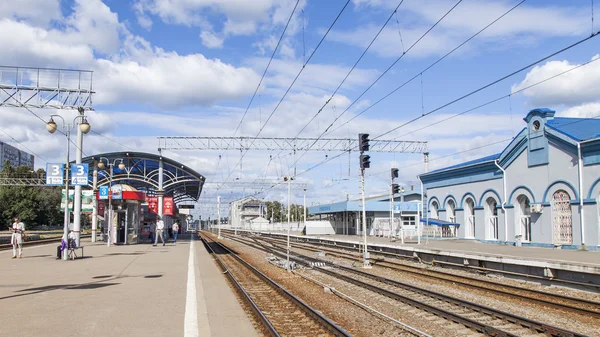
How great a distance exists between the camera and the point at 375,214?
5581 centimetres

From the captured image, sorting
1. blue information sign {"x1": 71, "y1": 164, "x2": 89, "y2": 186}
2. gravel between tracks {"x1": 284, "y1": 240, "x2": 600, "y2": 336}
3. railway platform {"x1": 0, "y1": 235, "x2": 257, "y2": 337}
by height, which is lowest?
gravel between tracks {"x1": 284, "y1": 240, "x2": 600, "y2": 336}

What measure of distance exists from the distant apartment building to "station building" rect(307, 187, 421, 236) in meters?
122

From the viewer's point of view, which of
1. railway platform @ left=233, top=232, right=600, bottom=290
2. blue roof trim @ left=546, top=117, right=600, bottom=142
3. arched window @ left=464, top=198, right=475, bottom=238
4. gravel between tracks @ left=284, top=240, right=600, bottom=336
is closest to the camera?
gravel between tracks @ left=284, top=240, right=600, bottom=336

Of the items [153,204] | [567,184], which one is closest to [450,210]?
[567,184]

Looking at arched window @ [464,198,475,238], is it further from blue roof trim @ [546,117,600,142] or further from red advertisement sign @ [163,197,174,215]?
red advertisement sign @ [163,197,174,215]

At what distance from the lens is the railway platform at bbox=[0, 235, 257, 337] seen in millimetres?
8805

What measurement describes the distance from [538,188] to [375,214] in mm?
28026

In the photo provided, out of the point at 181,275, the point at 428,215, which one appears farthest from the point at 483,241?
the point at 181,275

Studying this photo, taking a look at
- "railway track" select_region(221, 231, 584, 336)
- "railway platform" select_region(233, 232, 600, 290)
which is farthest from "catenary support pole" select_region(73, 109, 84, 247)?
Answer: "railway platform" select_region(233, 232, 600, 290)

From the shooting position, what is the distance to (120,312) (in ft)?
33.6

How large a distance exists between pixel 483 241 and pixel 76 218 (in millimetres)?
24012

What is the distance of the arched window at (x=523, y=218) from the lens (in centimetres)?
2955

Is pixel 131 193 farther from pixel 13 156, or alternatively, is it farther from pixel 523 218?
pixel 13 156

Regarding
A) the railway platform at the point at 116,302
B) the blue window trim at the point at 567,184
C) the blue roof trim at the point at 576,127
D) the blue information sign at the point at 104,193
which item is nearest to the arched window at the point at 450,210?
the blue roof trim at the point at 576,127
